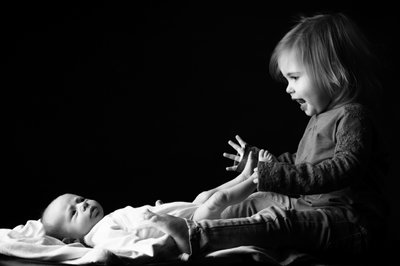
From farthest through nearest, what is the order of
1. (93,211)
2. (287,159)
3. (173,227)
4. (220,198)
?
(287,159), (93,211), (220,198), (173,227)

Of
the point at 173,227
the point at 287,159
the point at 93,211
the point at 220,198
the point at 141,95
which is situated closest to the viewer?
the point at 173,227

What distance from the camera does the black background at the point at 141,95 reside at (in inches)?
103

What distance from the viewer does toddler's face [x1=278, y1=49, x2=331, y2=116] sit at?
185cm

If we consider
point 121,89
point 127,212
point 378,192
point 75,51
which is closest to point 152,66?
point 121,89

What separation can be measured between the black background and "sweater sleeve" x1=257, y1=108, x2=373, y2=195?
1028 mm

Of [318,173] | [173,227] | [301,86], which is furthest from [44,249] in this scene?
[301,86]

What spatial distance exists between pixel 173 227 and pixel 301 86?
0.59m

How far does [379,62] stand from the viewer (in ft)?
6.38

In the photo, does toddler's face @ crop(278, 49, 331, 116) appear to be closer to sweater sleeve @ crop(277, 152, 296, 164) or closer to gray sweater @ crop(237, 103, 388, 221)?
gray sweater @ crop(237, 103, 388, 221)

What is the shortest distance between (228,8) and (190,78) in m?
0.36

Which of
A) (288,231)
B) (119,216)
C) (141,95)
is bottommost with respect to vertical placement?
(288,231)

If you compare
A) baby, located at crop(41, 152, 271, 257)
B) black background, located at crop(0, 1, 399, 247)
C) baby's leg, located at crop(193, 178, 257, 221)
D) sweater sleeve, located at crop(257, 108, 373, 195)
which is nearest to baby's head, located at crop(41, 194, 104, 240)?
baby, located at crop(41, 152, 271, 257)

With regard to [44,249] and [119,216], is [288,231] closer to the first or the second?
[119,216]

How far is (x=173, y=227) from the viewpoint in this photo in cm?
160
